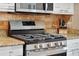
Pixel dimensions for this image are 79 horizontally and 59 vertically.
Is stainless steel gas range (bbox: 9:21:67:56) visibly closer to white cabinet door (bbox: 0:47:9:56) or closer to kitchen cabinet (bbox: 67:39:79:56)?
kitchen cabinet (bbox: 67:39:79:56)

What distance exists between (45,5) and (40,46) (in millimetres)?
501

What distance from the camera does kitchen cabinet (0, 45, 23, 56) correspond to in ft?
4.83

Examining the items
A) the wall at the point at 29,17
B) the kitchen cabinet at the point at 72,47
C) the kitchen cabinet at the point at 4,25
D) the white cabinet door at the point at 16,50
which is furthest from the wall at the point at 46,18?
the white cabinet door at the point at 16,50

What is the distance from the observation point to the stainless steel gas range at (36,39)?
1601 millimetres

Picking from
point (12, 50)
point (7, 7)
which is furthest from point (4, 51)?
point (7, 7)

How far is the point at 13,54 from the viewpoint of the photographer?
151 centimetres

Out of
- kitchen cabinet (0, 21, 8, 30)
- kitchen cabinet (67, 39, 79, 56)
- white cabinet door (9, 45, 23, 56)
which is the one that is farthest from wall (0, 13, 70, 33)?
white cabinet door (9, 45, 23, 56)

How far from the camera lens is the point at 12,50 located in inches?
59.2

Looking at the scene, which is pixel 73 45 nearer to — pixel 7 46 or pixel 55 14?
pixel 55 14

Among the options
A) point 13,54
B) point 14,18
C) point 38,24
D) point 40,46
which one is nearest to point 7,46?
point 13,54

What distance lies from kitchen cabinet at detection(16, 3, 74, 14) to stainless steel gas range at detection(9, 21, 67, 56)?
206mm

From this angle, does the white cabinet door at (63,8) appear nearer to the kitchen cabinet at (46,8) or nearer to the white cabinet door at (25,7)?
the kitchen cabinet at (46,8)

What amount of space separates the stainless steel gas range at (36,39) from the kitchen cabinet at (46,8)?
8.1 inches

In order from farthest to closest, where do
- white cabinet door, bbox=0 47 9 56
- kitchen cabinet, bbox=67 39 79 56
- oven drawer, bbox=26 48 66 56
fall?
kitchen cabinet, bbox=67 39 79 56
oven drawer, bbox=26 48 66 56
white cabinet door, bbox=0 47 9 56
